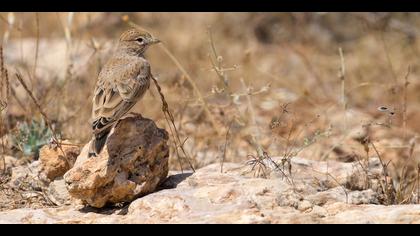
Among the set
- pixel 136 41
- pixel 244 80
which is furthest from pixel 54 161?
pixel 244 80

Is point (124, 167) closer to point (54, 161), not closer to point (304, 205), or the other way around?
point (54, 161)

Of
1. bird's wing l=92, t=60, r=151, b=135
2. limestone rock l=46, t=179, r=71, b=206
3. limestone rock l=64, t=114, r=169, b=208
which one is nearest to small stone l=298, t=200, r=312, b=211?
limestone rock l=64, t=114, r=169, b=208

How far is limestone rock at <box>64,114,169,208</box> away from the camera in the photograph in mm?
4930

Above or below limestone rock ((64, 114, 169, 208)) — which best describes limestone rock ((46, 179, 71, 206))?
below

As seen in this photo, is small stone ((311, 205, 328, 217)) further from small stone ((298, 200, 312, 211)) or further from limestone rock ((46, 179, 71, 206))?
limestone rock ((46, 179, 71, 206))

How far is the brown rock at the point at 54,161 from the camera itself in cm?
568

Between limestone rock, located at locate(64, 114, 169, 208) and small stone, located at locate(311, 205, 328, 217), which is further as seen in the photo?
limestone rock, located at locate(64, 114, 169, 208)

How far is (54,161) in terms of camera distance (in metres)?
5.66

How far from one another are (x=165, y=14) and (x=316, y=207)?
26.8 ft

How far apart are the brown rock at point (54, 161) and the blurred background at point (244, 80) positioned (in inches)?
8.3

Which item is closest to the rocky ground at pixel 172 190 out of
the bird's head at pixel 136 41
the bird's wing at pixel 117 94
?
the bird's wing at pixel 117 94

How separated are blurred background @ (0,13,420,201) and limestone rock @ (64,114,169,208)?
2.29 feet

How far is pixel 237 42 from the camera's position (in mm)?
12141

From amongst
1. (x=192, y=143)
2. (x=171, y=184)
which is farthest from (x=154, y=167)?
(x=192, y=143)
